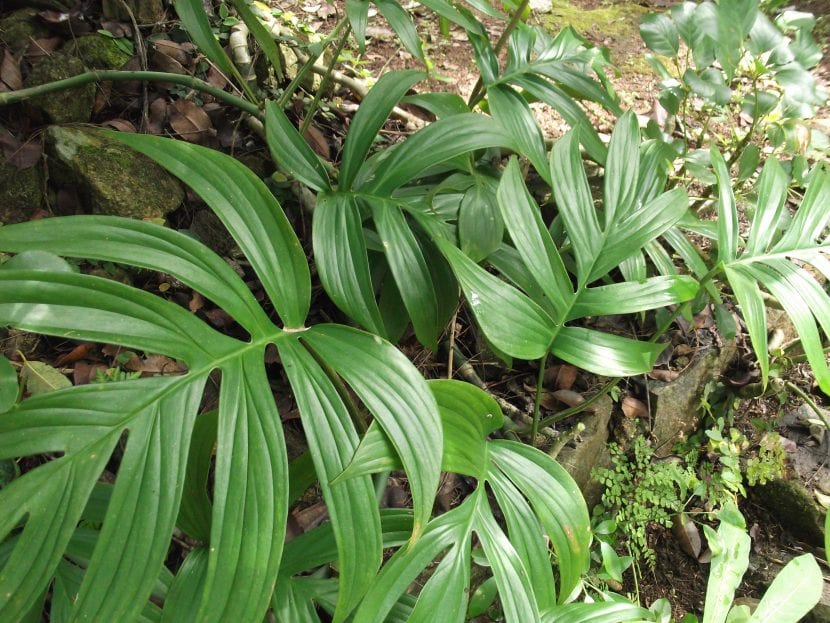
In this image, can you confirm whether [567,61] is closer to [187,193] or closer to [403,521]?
[187,193]

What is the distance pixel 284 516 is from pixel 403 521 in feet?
1.21

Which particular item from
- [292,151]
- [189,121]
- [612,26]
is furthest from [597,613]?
[612,26]

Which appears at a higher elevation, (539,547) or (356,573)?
(356,573)

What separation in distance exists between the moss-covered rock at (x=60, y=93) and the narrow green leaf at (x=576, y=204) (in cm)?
146

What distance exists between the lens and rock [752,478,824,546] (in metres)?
1.96

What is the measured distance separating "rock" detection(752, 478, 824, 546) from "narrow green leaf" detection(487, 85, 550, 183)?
57.4 inches

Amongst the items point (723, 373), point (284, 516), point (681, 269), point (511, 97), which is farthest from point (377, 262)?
point (723, 373)

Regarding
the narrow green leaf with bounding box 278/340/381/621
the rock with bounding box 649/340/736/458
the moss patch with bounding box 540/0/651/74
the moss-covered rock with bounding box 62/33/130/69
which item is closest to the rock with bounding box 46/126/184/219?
the moss-covered rock with bounding box 62/33/130/69

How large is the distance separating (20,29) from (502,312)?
5.93 feet

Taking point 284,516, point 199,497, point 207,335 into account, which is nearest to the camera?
point 284,516

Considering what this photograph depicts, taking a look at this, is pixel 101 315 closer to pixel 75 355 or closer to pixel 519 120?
pixel 75 355

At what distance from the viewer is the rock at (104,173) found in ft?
5.40

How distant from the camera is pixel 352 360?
1.05 m

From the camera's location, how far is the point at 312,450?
3.16 ft
